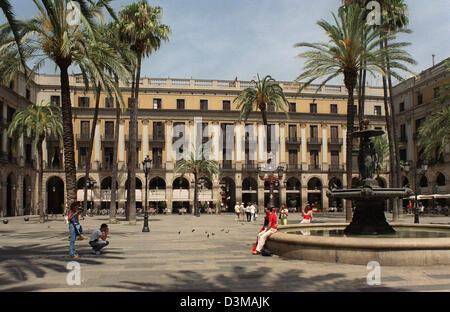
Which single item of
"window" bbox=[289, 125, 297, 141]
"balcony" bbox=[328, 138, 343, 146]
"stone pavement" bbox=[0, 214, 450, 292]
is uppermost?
"window" bbox=[289, 125, 297, 141]

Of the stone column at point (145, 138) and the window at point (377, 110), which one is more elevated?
the window at point (377, 110)

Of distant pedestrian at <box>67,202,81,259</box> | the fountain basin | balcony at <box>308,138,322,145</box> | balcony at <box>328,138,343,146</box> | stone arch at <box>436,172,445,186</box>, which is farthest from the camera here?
balcony at <box>328,138,343,146</box>

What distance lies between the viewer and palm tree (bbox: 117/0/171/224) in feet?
87.2

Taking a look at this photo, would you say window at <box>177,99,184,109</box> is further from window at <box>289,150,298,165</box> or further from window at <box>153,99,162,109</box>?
window at <box>289,150,298,165</box>

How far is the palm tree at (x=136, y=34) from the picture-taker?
26.6 metres

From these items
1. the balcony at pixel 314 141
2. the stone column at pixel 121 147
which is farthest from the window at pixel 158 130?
the balcony at pixel 314 141

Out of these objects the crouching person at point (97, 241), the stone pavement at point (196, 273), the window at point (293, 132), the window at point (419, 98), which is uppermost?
the window at point (419, 98)

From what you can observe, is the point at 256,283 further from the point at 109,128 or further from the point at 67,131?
the point at 109,128

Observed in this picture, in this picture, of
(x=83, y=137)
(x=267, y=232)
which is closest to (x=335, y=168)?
(x=83, y=137)

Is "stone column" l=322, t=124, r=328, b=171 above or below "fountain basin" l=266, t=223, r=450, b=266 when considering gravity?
above

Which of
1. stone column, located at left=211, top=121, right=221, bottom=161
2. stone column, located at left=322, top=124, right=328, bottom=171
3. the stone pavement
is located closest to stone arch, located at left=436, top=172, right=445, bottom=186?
stone column, located at left=322, top=124, right=328, bottom=171

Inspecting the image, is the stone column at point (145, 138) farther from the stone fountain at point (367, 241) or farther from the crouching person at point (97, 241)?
the stone fountain at point (367, 241)

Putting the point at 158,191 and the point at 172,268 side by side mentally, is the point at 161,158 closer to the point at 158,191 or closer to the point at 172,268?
the point at 158,191

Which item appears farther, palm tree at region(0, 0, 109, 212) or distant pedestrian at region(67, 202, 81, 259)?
palm tree at region(0, 0, 109, 212)
